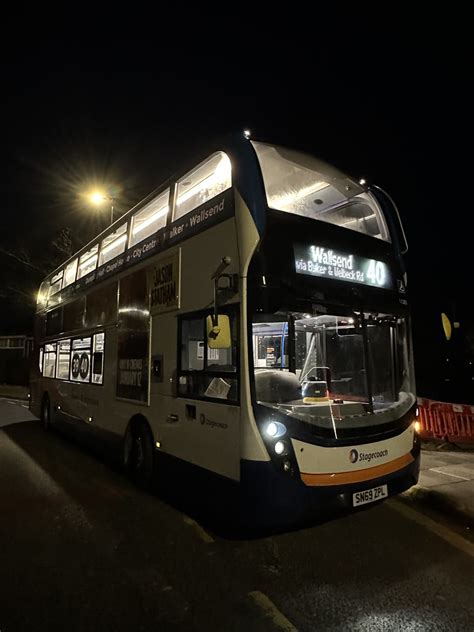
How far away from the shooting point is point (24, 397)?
82.0 feet

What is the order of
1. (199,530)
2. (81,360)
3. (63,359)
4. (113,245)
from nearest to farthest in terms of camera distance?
(199,530) < (113,245) < (81,360) < (63,359)

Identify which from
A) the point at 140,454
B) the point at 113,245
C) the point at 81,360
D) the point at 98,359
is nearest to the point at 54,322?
the point at 81,360

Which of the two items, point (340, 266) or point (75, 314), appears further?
point (75, 314)

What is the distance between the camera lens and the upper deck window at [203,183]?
16.4 feet

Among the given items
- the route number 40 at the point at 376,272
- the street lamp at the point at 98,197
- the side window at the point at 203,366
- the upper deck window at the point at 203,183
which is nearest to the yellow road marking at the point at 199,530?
the side window at the point at 203,366

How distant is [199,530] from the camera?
15.9 ft

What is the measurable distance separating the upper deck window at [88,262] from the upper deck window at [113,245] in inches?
16.7

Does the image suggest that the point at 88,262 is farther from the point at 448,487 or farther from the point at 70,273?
the point at 448,487

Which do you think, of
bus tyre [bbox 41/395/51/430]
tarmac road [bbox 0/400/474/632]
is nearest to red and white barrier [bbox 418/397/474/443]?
tarmac road [bbox 0/400/474/632]

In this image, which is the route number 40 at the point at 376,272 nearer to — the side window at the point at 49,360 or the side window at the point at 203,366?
the side window at the point at 203,366

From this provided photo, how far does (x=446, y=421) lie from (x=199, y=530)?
6.23 meters

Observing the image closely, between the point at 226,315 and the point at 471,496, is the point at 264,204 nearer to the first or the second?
the point at 226,315

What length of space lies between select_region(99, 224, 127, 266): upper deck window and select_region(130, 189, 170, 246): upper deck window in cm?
44

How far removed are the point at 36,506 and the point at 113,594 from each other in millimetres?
2636
